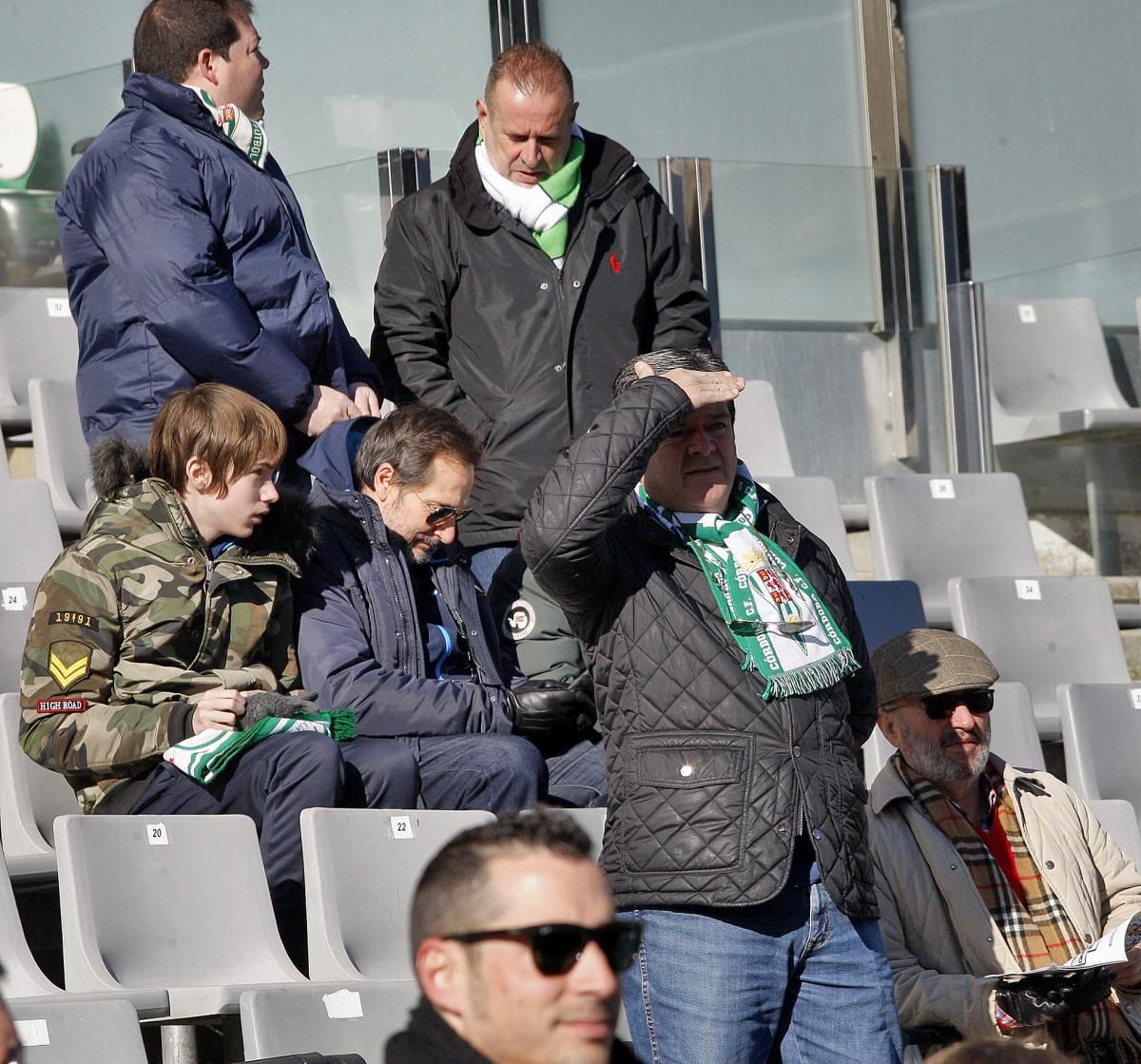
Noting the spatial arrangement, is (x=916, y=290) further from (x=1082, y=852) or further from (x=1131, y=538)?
(x=1082, y=852)

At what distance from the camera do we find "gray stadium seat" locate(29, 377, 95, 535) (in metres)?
4.80

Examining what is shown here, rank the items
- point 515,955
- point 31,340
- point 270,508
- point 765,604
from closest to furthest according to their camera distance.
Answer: point 515,955 < point 765,604 < point 270,508 < point 31,340

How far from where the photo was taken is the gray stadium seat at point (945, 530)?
550 cm

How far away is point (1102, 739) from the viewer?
4773 mm

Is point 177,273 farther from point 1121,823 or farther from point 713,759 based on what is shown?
point 1121,823

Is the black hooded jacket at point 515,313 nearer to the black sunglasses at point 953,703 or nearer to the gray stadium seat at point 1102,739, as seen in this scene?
the black sunglasses at point 953,703

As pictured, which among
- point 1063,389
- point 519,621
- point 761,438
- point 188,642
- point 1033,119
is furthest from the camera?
point 1033,119

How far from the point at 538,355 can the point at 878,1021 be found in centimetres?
200

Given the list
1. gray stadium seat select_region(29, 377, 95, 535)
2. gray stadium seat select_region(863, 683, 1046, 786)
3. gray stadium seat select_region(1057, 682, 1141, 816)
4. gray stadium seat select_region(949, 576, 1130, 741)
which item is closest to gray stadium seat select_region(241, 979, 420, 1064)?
gray stadium seat select_region(863, 683, 1046, 786)

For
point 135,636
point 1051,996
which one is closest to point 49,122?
point 135,636

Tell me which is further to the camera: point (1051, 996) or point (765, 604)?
point (1051, 996)

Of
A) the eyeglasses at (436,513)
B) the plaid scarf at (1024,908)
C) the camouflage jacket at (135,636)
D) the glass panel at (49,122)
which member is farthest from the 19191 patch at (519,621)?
the glass panel at (49,122)

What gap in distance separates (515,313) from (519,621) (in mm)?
744

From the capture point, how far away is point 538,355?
4.39 m
